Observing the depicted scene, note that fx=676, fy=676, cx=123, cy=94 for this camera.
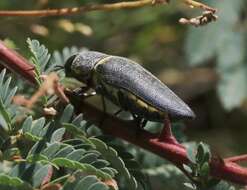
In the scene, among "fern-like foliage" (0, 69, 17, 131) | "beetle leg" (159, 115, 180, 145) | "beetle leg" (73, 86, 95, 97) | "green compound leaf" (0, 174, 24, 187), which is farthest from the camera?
"beetle leg" (73, 86, 95, 97)

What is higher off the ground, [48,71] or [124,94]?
[48,71]

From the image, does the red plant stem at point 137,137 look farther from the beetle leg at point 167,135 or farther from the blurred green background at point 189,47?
the blurred green background at point 189,47

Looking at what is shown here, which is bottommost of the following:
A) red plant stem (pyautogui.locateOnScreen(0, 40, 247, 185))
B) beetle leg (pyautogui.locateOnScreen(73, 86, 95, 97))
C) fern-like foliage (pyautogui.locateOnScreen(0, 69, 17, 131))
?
red plant stem (pyautogui.locateOnScreen(0, 40, 247, 185))

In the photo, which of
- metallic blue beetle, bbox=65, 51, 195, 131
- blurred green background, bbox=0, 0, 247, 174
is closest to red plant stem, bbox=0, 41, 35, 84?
metallic blue beetle, bbox=65, 51, 195, 131

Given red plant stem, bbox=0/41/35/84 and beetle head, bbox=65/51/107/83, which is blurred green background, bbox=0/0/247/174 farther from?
red plant stem, bbox=0/41/35/84

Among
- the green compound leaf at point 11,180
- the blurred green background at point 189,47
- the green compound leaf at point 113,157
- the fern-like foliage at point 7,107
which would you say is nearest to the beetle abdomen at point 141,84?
the green compound leaf at point 113,157

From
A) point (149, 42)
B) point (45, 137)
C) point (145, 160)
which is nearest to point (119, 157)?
point (45, 137)

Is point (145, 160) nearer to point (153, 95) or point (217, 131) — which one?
point (153, 95)

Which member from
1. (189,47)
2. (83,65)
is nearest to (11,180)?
(83,65)
